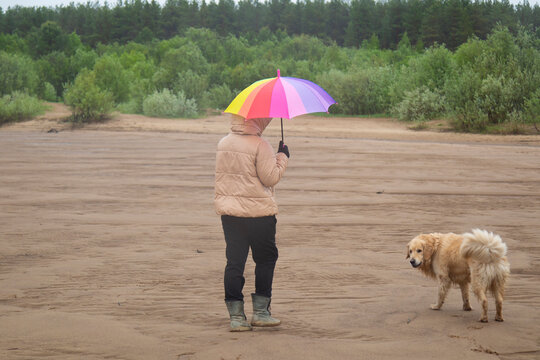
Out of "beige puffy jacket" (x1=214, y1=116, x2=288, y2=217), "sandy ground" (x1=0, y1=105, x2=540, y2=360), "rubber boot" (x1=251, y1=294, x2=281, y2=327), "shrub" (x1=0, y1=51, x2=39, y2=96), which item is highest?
"shrub" (x1=0, y1=51, x2=39, y2=96)

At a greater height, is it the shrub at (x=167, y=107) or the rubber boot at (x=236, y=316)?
the shrub at (x=167, y=107)

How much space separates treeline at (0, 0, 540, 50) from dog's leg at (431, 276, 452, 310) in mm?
64098

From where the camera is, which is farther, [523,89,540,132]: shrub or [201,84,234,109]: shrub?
[201,84,234,109]: shrub

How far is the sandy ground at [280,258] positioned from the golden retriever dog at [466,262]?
0.80 feet

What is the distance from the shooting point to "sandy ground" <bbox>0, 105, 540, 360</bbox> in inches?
204

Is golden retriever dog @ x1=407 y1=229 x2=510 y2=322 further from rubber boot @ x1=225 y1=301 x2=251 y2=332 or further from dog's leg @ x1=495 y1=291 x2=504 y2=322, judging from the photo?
rubber boot @ x1=225 y1=301 x2=251 y2=332

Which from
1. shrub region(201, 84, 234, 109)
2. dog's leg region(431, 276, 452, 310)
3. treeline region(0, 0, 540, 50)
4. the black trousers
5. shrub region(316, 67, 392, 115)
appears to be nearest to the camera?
the black trousers

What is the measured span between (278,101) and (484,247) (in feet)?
6.61

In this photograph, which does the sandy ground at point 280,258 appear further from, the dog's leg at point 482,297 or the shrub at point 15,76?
the shrub at point 15,76

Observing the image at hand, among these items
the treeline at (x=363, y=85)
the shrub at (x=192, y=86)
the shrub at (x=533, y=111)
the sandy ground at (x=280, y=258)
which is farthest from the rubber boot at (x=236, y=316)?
the shrub at (x=192, y=86)

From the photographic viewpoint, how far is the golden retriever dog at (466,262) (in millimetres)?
5422

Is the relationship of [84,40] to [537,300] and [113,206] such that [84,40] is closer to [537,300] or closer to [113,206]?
[113,206]

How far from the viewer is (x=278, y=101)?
5367mm

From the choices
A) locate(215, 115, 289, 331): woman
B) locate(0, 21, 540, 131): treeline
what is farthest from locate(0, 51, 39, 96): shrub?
locate(215, 115, 289, 331): woman
